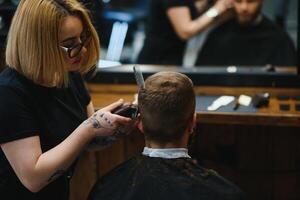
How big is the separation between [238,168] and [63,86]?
3.50ft

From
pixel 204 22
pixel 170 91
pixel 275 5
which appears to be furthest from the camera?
pixel 275 5

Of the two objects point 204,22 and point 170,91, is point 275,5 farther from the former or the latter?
point 170,91

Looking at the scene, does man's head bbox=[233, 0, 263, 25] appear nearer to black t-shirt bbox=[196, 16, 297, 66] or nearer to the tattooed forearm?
black t-shirt bbox=[196, 16, 297, 66]

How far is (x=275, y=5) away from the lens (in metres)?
4.33

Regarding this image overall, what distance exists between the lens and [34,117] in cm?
157

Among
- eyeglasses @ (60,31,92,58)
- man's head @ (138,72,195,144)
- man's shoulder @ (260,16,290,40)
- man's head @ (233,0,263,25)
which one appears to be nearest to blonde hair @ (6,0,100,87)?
eyeglasses @ (60,31,92,58)

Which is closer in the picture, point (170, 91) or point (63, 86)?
point (170, 91)

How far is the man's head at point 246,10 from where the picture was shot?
3.08 metres

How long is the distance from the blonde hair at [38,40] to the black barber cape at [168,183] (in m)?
0.39

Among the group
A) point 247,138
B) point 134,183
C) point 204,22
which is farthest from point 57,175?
point 204,22

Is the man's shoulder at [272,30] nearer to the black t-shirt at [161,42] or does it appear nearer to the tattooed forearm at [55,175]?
the black t-shirt at [161,42]

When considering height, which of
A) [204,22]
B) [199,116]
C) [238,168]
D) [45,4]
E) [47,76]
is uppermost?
[45,4]

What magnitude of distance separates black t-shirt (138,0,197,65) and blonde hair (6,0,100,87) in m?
1.60

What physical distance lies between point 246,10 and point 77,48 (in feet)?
5.71
